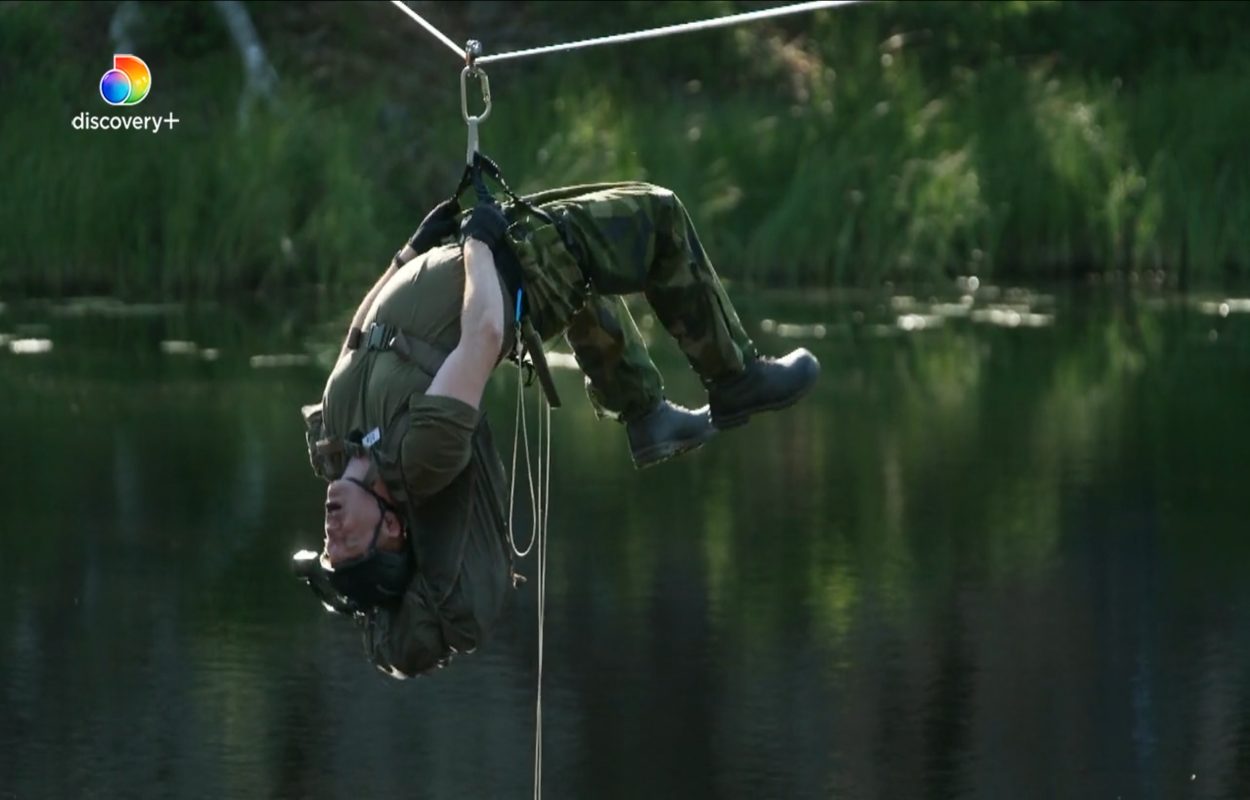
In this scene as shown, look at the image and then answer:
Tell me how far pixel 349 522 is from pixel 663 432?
1163mm

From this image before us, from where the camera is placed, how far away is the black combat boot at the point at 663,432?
7.99 meters

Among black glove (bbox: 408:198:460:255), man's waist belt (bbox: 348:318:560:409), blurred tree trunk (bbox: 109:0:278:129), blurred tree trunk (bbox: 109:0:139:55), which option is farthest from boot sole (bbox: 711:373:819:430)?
blurred tree trunk (bbox: 109:0:139:55)

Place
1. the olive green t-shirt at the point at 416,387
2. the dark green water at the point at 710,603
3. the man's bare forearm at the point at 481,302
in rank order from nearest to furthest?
the olive green t-shirt at the point at 416,387 < the man's bare forearm at the point at 481,302 < the dark green water at the point at 710,603

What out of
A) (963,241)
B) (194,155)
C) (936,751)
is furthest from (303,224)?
(936,751)

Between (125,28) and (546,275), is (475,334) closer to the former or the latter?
(546,275)

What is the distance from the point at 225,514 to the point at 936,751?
5.64 metres

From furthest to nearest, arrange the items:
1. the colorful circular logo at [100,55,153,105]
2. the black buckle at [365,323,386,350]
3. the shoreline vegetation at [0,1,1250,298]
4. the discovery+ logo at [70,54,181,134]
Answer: the colorful circular logo at [100,55,153,105], the discovery+ logo at [70,54,181,134], the shoreline vegetation at [0,1,1250,298], the black buckle at [365,323,386,350]

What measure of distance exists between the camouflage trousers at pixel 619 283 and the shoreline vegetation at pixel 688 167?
16.1m

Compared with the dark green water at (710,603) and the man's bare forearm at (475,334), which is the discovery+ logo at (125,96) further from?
the man's bare forearm at (475,334)

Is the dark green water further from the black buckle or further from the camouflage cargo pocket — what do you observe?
the black buckle

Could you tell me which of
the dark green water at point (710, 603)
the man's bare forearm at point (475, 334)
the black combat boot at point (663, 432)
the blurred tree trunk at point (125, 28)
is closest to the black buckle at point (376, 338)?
the man's bare forearm at point (475, 334)

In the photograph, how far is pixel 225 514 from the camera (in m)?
14.5

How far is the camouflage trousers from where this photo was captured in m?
7.46

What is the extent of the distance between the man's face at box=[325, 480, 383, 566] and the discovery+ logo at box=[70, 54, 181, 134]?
1904 cm
